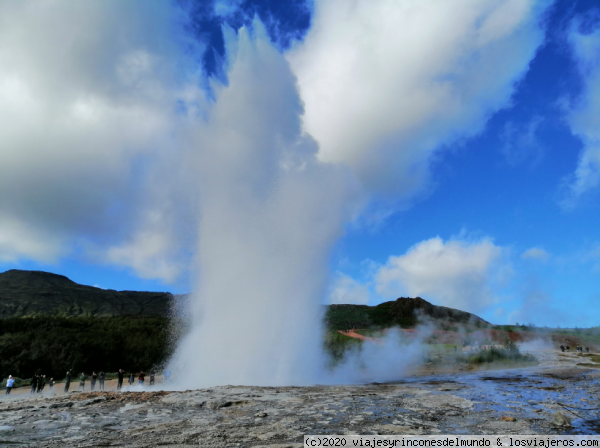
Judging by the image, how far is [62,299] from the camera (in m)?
68.8

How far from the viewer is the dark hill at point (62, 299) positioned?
5938 cm

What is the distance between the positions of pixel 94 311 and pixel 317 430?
2818 inches

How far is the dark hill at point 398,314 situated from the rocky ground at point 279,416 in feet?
171

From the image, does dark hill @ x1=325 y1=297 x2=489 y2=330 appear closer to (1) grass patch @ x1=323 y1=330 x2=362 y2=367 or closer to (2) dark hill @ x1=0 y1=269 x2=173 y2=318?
(1) grass patch @ x1=323 y1=330 x2=362 y2=367

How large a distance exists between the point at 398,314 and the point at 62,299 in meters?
63.7

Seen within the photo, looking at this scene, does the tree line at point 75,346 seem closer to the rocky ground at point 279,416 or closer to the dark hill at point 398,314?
the rocky ground at point 279,416

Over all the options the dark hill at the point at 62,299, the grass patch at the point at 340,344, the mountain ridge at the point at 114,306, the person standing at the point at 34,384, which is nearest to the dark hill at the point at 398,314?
the mountain ridge at the point at 114,306

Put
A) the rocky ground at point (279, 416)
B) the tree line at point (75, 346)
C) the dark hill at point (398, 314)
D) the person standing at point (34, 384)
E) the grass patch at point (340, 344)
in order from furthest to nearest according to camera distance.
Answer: the dark hill at point (398, 314)
the grass patch at point (340, 344)
the tree line at point (75, 346)
the person standing at point (34, 384)
the rocky ground at point (279, 416)

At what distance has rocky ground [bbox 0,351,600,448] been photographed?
644 centimetres

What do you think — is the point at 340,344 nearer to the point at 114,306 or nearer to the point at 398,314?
the point at 398,314

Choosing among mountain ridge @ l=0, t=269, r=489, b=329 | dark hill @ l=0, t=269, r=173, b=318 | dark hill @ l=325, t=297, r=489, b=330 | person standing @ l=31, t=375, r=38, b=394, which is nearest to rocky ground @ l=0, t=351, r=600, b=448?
person standing @ l=31, t=375, r=38, b=394

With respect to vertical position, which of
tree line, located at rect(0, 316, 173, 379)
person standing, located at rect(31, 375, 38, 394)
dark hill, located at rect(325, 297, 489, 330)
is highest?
dark hill, located at rect(325, 297, 489, 330)

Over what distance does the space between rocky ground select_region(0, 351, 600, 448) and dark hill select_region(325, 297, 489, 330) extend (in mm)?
52088

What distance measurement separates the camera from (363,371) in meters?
22.6
